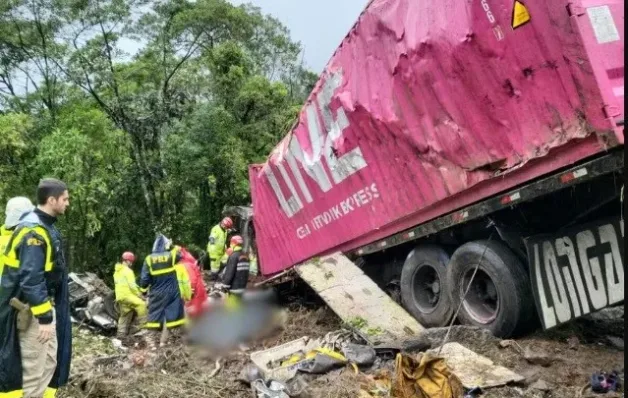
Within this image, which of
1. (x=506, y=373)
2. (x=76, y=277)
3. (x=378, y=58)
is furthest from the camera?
(x=76, y=277)

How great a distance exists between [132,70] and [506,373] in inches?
619

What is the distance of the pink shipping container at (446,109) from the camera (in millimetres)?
3705

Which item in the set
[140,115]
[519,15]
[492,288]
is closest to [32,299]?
[519,15]

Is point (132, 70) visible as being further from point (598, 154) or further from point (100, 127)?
point (598, 154)

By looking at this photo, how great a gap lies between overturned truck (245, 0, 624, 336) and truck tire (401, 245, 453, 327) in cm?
2

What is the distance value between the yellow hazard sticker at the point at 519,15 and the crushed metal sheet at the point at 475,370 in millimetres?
2369

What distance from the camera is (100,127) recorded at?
49.3 ft

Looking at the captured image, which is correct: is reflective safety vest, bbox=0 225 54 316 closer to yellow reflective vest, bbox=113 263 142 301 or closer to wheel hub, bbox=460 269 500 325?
wheel hub, bbox=460 269 500 325

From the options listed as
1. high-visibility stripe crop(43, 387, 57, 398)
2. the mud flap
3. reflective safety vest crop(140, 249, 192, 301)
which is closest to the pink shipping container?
the mud flap

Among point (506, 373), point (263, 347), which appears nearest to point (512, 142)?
point (506, 373)

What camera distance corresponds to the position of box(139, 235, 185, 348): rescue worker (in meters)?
7.07

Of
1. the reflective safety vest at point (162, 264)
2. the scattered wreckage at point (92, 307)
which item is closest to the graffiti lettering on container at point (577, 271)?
the reflective safety vest at point (162, 264)

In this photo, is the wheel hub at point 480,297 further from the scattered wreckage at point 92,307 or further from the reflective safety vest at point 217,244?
the reflective safety vest at point 217,244

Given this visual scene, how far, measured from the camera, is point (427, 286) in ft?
20.4
